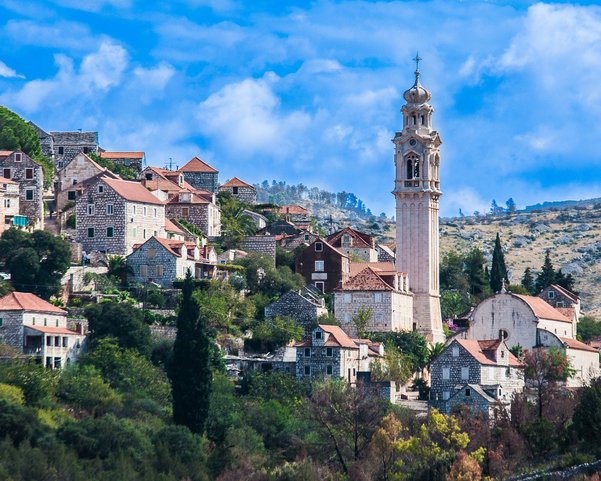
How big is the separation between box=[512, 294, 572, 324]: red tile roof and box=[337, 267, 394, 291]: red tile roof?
8210 mm

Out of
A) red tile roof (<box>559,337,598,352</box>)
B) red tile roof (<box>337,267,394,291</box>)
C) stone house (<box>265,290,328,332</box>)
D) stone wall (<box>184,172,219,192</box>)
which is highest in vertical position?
stone wall (<box>184,172,219,192</box>)

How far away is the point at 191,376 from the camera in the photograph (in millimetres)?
94375

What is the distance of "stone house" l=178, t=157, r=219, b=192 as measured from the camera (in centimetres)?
14212

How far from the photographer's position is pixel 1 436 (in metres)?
89.1

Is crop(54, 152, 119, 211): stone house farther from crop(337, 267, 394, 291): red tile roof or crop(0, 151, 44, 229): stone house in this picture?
crop(337, 267, 394, 291): red tile roof

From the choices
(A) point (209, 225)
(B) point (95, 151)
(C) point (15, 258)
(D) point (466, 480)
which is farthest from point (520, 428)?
(B) point (95, 151)

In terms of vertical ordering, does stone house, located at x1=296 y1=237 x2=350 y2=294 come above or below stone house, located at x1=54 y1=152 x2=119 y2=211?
below

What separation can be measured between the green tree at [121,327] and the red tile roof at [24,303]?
5.76 ft

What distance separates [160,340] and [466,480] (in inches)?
994

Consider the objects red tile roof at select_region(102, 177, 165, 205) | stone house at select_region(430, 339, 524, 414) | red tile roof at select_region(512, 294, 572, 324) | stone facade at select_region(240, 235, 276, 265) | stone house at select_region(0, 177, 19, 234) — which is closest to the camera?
stone house at select_region(430, 339, 524, 414)

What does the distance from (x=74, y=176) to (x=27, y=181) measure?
7516mm

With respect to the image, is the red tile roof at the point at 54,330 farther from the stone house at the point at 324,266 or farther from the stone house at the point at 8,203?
the stone house at the point at 324,266

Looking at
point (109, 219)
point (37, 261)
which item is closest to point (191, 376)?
point (37, 261)

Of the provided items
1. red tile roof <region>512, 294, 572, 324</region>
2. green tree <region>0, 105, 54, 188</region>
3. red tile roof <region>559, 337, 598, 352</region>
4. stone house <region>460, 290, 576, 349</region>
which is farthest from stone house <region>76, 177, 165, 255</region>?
red tile roof <region>559, 337, 598, 352</region>
